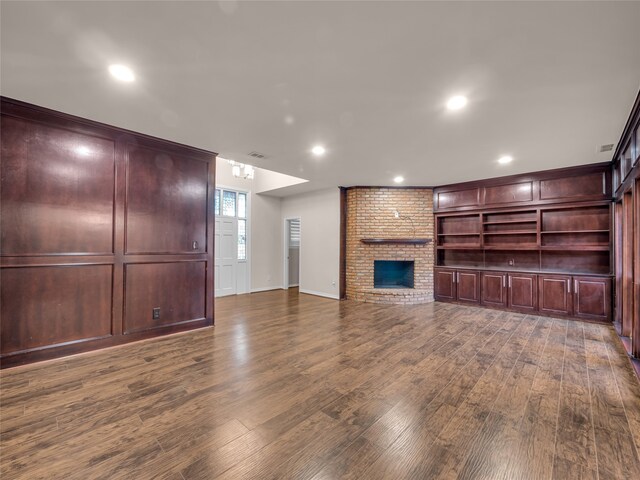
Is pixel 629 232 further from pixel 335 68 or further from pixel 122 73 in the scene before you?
pixel 122 73

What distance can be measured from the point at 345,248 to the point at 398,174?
→ 213 cm

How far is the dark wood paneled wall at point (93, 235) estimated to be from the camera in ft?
9.11

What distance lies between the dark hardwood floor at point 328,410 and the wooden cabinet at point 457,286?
83.0 inches

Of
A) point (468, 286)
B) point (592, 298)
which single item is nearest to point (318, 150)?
point (468, 286)

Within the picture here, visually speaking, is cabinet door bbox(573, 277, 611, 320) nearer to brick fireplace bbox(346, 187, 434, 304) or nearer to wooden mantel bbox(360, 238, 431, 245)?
brick fireplace bbox(346, 187, 434, 304)

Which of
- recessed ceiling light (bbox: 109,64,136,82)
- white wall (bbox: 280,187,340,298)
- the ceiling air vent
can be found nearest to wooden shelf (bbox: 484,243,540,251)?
the ceiling air vent

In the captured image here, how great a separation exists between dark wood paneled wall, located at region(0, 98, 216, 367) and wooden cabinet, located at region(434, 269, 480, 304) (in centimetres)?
476

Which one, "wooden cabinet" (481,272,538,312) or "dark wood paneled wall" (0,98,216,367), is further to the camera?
"wooden cabinet" (481,272,538,312)

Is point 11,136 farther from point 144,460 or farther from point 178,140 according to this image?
point 144,460

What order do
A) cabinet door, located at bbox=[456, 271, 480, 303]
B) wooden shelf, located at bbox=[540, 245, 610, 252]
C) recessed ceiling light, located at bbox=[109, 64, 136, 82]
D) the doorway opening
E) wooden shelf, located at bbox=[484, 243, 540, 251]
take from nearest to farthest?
recessed ceiling light, located at bbox=[109, 64, 136, 82] → wooden shelf, located at bbox=[540, 245, 610, 252] → wooden shelf, located at bbox=[484, 243, 540, 251] → cabinet door, located at bbox=[456, 271, 480, 303] → the doorway opening

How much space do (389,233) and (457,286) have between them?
1798 mm

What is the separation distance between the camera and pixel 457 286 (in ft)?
19.4

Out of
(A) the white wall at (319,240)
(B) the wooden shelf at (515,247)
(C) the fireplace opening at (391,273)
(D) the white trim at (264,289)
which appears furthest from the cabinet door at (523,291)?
(D) the white trim at (264,289)

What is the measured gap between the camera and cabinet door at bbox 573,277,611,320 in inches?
174
